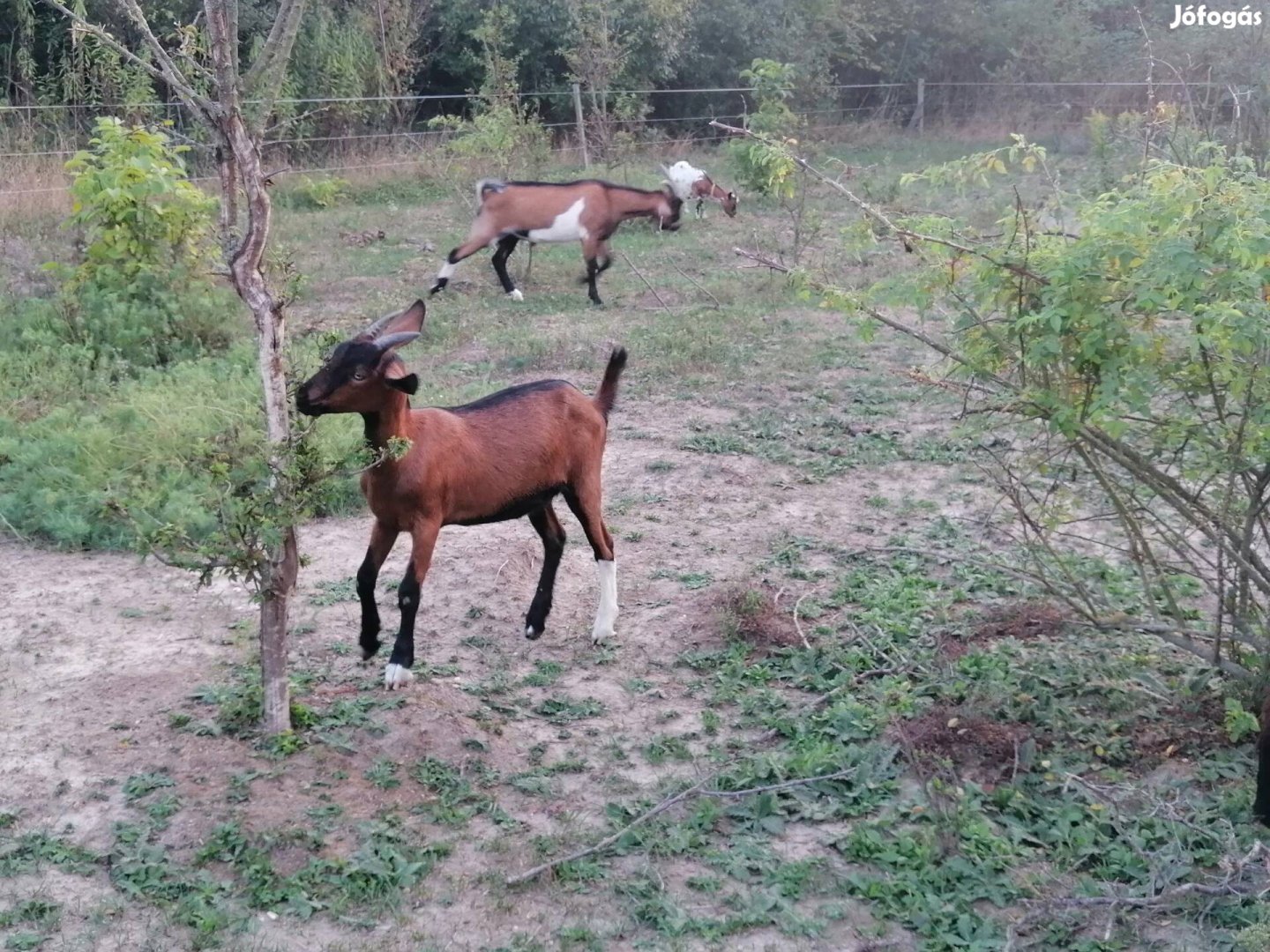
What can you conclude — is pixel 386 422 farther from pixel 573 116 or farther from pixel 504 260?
pixel 573 116

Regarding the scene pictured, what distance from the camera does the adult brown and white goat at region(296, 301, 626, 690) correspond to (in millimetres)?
4477

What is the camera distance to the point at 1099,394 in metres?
3.83

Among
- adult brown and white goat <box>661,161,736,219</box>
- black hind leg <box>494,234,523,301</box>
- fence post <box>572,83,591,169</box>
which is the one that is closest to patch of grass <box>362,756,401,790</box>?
black hind leg <box>494,234,523,301</box>

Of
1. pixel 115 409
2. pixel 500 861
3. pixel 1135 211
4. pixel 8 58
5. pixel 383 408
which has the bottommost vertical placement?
pixel 500 861

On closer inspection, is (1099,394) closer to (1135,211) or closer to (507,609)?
(1135,211)

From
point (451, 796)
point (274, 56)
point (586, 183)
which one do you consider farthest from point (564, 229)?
point (451, 796)

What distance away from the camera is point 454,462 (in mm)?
4984

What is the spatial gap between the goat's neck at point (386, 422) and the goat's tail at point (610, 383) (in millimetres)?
1142

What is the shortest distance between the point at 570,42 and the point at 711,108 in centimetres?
429

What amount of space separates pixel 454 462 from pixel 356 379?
25.6 inches

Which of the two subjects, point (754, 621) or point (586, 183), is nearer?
point (754, 621)

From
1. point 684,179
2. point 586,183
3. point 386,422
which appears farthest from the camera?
point 684,179

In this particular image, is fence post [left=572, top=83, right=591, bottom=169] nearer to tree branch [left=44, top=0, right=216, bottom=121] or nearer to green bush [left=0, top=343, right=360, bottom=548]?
green bush [left=0, top=343, right=360, bottom=548]

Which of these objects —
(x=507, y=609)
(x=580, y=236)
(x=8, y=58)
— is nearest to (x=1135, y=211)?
(x=507, y=609)
